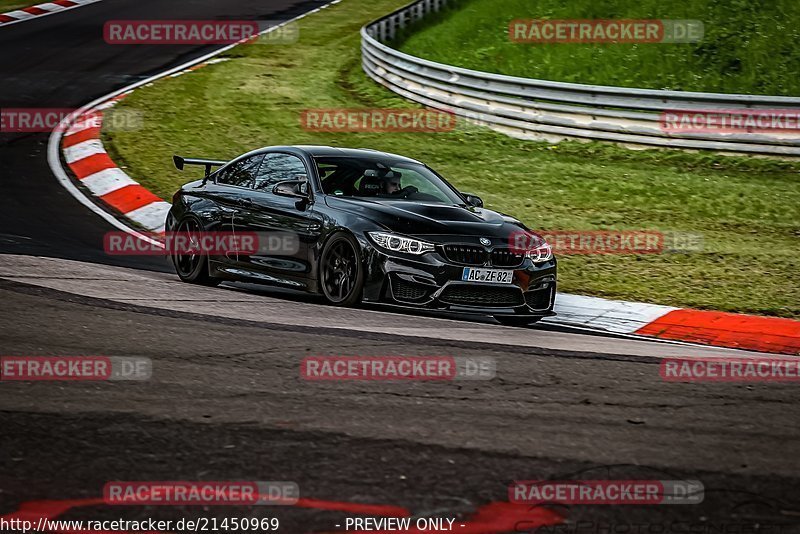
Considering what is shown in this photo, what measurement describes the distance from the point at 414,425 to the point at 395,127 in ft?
47.9

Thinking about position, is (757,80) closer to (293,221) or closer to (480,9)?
(480,9)

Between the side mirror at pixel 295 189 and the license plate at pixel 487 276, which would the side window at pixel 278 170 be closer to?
the side mirror at pixel 295 189

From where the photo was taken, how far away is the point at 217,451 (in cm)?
497

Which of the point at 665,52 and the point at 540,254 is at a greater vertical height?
the point at 665,52

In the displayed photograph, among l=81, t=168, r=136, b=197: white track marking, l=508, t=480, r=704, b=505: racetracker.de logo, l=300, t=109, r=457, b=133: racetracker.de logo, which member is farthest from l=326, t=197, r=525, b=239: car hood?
l=300, t=109, r=457, b=133: racetracker.de logo

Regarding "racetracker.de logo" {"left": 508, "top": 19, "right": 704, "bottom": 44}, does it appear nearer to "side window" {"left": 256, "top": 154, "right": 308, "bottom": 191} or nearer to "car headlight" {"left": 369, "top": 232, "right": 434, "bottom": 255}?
"side window" {"left": 256, "top": 154, "right": 308, "bottom": 191}

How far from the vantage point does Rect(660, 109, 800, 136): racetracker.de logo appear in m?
16.2

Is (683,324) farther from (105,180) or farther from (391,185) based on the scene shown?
(105,180)

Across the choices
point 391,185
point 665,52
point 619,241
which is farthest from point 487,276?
point 665,52

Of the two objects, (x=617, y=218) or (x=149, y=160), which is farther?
(x=149, y=160)

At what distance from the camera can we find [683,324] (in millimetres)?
10297

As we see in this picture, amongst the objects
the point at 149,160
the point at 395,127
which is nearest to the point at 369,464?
the point at 149,160

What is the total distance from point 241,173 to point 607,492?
7198 mm

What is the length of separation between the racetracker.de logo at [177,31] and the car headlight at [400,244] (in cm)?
1904
